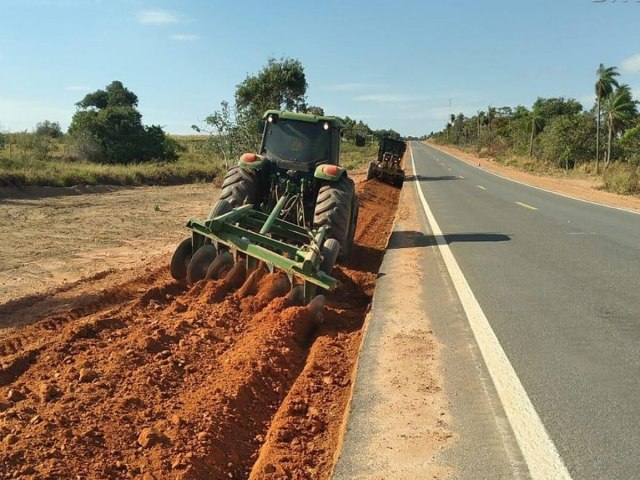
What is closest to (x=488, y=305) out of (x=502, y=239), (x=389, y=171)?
(x=502, y=239)

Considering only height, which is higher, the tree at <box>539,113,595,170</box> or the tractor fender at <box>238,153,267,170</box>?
the tree at <box>539,113,595,170</box>

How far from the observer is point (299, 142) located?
966 centimetres

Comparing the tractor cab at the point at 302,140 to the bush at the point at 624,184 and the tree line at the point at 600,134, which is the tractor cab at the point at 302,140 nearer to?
the bush at the point at 624,184

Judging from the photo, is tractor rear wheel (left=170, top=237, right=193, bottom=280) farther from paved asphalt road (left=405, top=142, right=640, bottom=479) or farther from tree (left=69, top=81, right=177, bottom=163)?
tree (left=69, top=81, right=177, bottom=163)

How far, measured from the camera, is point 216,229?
7117 mm

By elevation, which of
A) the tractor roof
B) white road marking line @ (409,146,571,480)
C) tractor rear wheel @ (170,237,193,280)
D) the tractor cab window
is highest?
the tractor roof

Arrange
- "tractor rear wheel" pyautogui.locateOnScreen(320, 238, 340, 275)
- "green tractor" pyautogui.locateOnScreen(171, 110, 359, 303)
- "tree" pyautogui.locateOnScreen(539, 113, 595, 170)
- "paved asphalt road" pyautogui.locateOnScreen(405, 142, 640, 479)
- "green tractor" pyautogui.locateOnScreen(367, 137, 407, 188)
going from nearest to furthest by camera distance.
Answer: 1. "paved asphalt road" pyautogui.locateOnScreen(405, 142, 640, 479)
2. "green tractor" pyautogui.locateOnScreen(171, 110, 359, 303)
3. "tractor rear wheel" pyautogui.locateOnScreen(320, 238, 340, 275)
4. "green tractor" pyautogui.locateOnScreen(367, 137, 407, 188)
5. "tree" pyautogui.locateOnScreen(539, 113, 595, 170)

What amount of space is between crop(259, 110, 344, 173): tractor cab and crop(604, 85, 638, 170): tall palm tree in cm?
4347

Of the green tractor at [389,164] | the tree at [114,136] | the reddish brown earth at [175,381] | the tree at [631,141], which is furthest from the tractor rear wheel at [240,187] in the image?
the tree at [631,141]

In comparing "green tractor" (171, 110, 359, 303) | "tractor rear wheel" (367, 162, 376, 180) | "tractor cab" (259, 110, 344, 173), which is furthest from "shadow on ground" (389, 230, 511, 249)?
"tractor rear wheel" (367, 162, 376, 180)

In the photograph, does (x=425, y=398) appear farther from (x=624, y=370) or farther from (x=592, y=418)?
(x=624, y=370)

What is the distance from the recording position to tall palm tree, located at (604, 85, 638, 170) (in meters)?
46.6

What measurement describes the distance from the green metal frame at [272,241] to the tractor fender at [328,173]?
64 centimetres

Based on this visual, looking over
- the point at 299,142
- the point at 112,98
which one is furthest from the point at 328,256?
the point at 112,98
